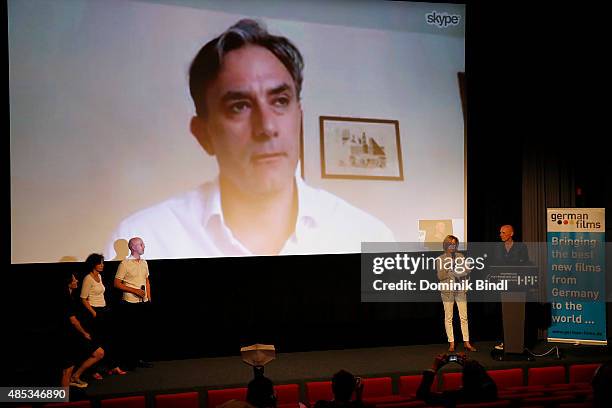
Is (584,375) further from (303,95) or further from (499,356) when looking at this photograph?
(303,95)

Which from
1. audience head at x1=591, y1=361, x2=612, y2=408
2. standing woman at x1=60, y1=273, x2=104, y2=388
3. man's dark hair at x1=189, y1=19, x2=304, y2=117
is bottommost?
standing woman at x1=60, y1=273, x2=104, y2=388

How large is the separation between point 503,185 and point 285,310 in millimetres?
3026

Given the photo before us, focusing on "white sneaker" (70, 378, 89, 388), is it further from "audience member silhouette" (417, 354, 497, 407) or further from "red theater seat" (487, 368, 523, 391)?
"audience member silhouette" (417, 354, 497, 407)

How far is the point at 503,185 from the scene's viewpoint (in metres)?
8.48

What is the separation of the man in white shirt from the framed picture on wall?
306 millimetres

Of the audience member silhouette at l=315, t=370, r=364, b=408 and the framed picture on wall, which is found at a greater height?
the framed picture on wall

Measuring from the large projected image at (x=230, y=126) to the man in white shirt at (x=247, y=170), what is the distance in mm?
14

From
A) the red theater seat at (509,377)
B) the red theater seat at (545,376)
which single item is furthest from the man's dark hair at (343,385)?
the red theater seat at (545,376)

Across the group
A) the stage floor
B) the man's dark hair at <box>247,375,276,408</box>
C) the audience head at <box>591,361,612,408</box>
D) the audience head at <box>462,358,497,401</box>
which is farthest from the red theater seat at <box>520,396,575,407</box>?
the stage floor

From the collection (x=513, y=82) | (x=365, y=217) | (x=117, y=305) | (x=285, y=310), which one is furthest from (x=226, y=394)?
(x=513, y=82)

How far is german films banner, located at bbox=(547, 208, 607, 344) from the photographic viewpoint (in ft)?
24.9

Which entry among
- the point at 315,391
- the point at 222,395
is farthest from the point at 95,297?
the point at 315,391

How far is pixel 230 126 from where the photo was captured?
726cm

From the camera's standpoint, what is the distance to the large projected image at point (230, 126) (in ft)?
22.1
